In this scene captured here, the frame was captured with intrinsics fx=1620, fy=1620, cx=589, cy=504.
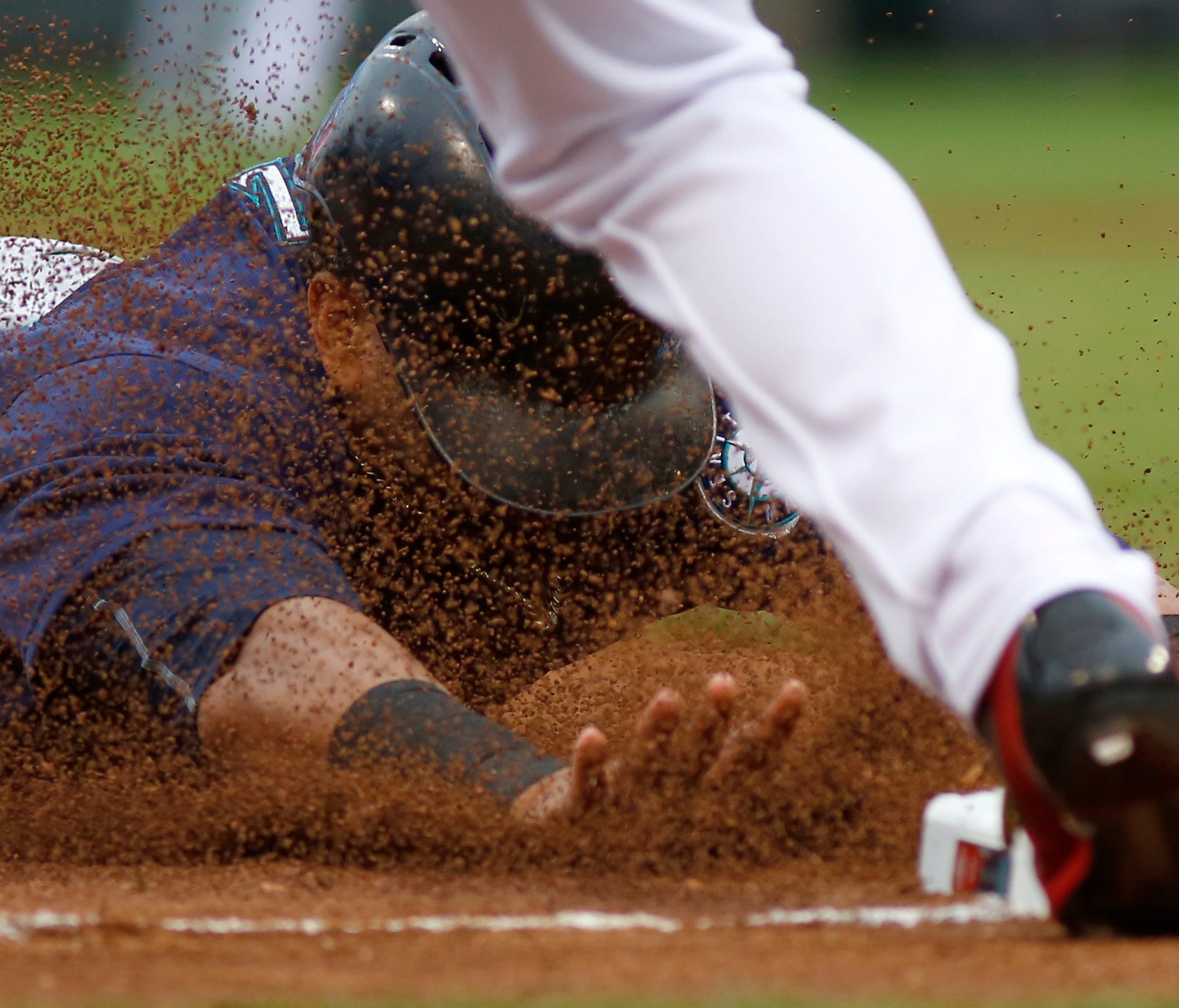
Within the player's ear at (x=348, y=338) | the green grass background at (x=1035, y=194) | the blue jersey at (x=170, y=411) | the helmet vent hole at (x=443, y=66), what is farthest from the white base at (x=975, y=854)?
the helmet vent hole at (x=443, y=66)

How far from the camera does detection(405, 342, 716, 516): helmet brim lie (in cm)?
223

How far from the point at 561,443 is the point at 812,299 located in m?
1.14

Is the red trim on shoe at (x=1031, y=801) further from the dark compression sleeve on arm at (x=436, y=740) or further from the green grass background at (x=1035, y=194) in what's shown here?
the dark compression sleeve on arm at (x=436, y=740)

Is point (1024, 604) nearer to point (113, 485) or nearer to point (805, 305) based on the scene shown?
point (805, 305)

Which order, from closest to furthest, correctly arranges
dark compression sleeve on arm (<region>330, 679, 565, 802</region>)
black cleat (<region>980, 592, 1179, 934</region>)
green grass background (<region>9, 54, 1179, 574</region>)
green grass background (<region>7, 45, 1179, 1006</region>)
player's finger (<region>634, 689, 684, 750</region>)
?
1. black cleat (<region>980, 592, 1179, 934</region>)
2. player's finger (<region>634, 689, 684, 750</region>)
3. dark compression sleeve on arm (<region>330, 679, 565, 802</region>)
4. green grass background (<region>9, 54, 1179, 574</region>)
5. green grass background (<region>7, 45, 1179, 1006</region>)

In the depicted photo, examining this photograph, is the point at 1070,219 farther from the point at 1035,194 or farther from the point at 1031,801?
the point at 1031,801

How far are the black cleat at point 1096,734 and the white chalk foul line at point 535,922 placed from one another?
0.27m

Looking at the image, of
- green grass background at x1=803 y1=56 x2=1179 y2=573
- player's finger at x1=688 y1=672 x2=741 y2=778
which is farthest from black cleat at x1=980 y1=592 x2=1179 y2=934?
green grass background at x1=803 y1=56 x2=1179 y2=573

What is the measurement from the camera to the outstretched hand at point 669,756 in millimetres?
1617

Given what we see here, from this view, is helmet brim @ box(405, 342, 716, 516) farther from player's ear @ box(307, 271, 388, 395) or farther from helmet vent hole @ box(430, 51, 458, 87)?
helmet vent hole @ box(430, 51, 458, 87)

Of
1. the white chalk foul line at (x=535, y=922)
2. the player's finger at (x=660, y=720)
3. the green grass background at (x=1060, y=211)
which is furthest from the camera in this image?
the green grass background at (x=1060, y=211)

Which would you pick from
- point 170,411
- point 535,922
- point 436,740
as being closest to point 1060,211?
point 170,411

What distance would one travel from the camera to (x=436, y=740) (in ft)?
5.94

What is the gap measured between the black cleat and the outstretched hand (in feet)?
1.78
